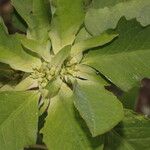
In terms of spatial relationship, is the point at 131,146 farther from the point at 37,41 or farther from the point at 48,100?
the point at 37,41

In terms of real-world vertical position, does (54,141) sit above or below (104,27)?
below

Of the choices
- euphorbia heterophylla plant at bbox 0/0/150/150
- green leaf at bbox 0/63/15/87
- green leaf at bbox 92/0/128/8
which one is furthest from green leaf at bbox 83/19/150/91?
green leaf at bbox 0/63/15/87

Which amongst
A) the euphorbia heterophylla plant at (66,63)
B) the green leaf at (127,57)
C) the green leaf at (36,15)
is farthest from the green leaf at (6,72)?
the green leaf at (127,57)

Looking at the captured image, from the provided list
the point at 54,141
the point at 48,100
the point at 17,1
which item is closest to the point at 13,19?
the point at 17,1

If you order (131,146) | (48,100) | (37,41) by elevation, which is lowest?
(131,146)

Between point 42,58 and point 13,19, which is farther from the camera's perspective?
point 13,19

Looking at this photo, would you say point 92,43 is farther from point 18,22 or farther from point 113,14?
point 18,22

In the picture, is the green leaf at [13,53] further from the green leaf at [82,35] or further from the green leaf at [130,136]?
the green leaf at [130,136]
